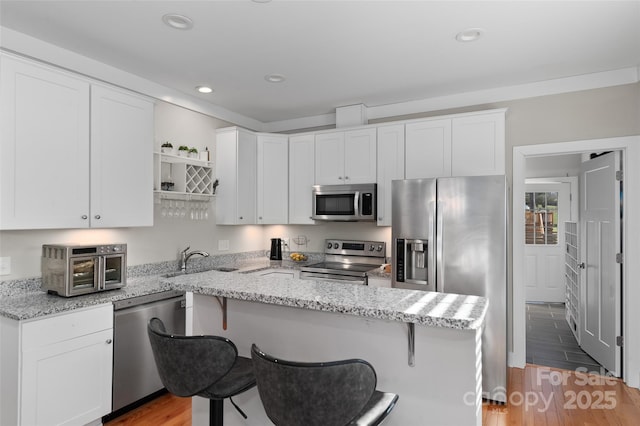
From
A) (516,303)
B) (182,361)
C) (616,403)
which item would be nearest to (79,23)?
(182,361)

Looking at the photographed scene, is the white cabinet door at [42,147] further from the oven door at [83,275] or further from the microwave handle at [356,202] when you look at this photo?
the microwave handle at [356,202]

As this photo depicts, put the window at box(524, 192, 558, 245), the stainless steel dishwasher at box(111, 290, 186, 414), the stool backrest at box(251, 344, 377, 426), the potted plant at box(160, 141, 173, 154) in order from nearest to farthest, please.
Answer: the stool backrest at box(251, 344, 377, 426), the stainless steel dishwasher at box(111, 290, 186, 414), the potted plant at box(160, 141, 173, 154), the window at box(524, 192, 558, 245)

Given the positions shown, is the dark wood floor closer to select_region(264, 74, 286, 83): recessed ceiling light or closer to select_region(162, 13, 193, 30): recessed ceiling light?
select_region(264, 74, 286, 83): recessed ceiling light

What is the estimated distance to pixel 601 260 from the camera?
3.67 meters

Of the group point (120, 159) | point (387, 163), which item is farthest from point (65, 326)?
point (387, 163)

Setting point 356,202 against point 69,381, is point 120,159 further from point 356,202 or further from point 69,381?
point 356,202

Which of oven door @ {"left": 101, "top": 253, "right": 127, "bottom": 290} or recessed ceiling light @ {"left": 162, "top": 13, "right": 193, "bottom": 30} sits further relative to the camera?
oven door @ {"left": 101, "top": 253, "right": 127, "bottom": 290}

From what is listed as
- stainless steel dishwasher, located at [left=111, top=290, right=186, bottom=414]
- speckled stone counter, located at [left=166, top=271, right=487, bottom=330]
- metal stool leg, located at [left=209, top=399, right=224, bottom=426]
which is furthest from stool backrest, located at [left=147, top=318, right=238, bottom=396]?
stainless steel dishwasher, located at [left=111, top=290, right=186, bottom=414]

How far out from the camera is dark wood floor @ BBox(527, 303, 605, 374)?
3.76 meters

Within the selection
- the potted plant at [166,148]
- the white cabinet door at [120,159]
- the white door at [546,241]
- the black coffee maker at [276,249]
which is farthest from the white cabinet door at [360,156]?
the white door at [546,241]

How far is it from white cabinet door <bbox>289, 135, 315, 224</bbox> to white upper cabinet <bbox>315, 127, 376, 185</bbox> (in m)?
0.10

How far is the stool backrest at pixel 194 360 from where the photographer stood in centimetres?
148

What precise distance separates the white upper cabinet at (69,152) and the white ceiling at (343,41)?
0.37 m

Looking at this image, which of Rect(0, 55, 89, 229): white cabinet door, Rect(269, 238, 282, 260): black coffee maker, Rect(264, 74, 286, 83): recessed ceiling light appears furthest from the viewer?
Rect(269, 238, 282, 260): black coffee maker
